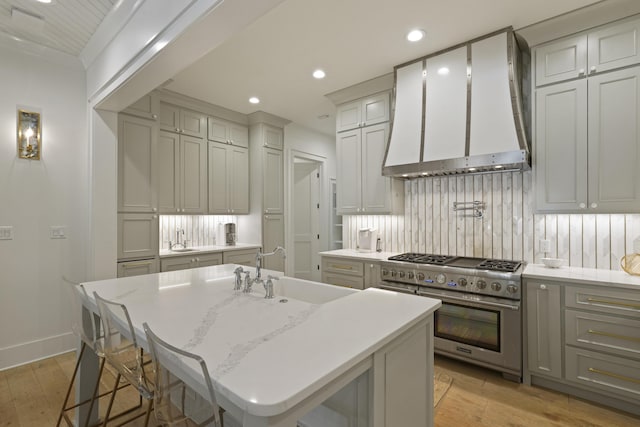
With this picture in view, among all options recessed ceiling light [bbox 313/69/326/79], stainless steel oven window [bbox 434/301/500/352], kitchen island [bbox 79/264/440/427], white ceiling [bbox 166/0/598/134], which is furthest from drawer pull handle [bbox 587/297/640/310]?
recessed ceiling light [bbox 313/69/326/79]

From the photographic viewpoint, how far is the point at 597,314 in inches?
81.7

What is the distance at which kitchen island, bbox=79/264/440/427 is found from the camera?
81cm

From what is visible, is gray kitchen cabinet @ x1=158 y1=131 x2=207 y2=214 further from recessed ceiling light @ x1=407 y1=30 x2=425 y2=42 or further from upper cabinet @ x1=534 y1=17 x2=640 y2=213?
upper cabinet @ x1=534 y1=17 x2=640 y2=213

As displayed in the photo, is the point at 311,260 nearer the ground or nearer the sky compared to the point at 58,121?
nearer the ground

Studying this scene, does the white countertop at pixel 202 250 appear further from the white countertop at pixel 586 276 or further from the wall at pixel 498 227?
the white countertop at pixel 586 276

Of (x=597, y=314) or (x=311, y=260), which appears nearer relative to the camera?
(x=597, y=314)

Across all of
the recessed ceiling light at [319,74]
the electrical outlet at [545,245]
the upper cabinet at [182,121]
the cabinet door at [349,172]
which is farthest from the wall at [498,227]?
the upper cabinet at [182,121]

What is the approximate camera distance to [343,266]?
3.38 metres

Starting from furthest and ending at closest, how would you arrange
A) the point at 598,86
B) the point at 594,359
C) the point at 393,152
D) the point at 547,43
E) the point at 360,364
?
the point at 393,152 → the point at 547,43 → the point at 598,86 → the point at 594,359 → the point at 360,364

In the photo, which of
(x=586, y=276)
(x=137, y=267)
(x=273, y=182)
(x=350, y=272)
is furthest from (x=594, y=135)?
(x=137, y=267)

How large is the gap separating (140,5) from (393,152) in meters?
2.35

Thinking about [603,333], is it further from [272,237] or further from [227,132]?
[227,132]

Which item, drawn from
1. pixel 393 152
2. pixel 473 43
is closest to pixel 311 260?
pixel 393 152

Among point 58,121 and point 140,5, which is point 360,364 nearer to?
point 140,5
